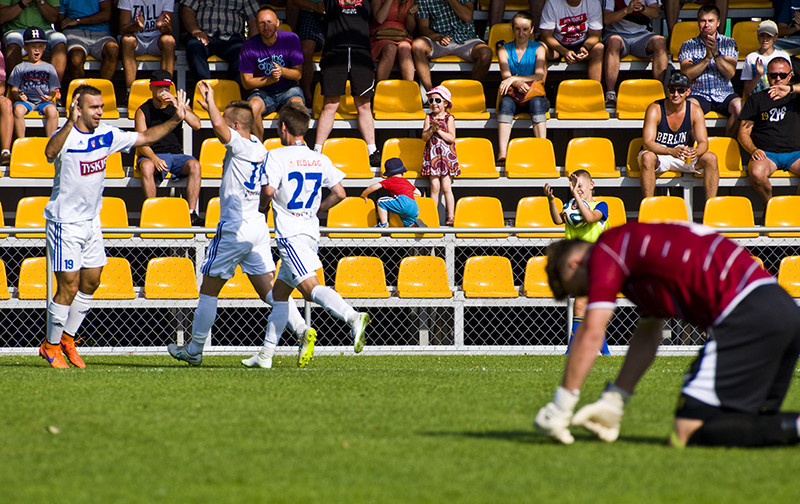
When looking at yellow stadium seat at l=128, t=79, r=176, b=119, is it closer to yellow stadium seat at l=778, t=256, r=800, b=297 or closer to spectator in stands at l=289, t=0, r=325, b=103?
spectator in stands at l=289, t=0, r=325, b=103

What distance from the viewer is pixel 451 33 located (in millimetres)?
13953

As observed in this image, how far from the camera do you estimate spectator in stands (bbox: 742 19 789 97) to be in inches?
514

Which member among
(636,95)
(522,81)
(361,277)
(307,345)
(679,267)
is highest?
(679,267)

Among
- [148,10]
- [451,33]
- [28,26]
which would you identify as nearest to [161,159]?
[148,10]

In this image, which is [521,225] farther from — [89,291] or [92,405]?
[92,405]

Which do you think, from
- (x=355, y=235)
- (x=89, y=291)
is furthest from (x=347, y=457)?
(x=355, y=235)

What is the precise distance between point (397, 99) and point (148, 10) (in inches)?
155

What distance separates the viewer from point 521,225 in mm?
11688

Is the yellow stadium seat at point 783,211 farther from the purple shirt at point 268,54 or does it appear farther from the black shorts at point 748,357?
the black shorts at point 748,357

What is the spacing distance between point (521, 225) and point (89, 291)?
5402mm

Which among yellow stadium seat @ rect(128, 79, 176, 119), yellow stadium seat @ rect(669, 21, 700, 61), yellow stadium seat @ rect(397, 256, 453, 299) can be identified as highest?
yellow stadium seat @ rect(669, 21, 700, 61)

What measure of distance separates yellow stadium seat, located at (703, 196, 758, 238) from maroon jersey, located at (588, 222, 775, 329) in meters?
7.65

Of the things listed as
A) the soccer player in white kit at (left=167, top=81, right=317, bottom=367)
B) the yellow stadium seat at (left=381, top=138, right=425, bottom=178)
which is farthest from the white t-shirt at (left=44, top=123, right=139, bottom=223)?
the yellow stadium seat at (left=381, top=138, right=425, bottom=178)

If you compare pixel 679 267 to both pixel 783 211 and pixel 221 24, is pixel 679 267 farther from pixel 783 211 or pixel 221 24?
pixel 221 24
